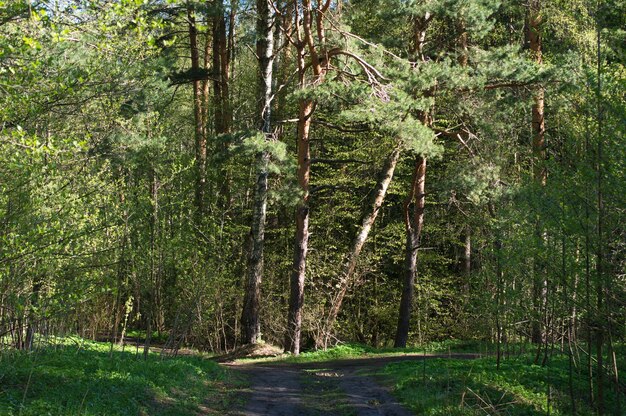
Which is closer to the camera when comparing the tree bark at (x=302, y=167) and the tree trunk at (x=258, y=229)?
the tree bark at (x=302, y=167)

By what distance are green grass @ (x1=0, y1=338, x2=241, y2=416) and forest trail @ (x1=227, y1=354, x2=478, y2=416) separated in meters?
0.60

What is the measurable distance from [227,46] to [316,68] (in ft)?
23.5

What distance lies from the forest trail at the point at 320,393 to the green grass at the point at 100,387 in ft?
1.97

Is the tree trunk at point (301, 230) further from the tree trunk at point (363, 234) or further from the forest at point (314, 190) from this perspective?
the tree trunk at point (363, 234)

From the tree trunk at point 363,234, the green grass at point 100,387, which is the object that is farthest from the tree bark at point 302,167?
the green grass at point 100,387

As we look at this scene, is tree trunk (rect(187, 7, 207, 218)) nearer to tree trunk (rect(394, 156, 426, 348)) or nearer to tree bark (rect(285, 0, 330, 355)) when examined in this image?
tree bark (rect(285, 0, 330, 355))

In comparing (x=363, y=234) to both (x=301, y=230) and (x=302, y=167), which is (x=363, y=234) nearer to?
(x=301, y=230)

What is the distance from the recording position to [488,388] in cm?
1047

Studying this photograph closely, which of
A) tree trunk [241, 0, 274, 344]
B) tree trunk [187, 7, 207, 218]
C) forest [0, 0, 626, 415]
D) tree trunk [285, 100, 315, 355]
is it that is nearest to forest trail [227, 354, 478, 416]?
forest [0, 0, 626, 415]

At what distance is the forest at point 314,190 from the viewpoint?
8.09m

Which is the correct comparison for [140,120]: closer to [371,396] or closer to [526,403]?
[371,396]

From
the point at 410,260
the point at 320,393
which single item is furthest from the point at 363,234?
the point at 320,393

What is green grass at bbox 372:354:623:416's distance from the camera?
935 cm

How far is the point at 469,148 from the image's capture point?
806 inches
